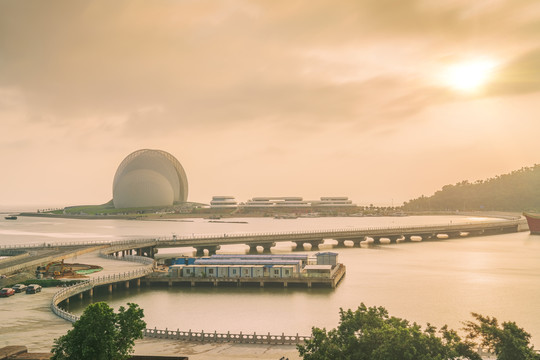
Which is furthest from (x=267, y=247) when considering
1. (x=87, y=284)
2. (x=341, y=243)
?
(x=87, y=284)

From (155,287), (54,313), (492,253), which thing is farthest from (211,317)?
(492,253)

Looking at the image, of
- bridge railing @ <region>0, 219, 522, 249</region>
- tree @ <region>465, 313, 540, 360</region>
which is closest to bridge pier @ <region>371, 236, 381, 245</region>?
bridge railing @ <region>0, 219, 522, 249</region>

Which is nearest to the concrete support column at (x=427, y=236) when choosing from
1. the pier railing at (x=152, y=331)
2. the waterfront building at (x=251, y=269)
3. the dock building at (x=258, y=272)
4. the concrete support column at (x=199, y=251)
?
the concrete support column at (x=199, y=251)

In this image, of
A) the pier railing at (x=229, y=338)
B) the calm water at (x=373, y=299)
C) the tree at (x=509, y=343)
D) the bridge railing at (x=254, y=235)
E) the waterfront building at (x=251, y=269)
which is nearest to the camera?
the tree at (x=509, y=343)

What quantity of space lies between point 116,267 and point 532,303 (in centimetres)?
4399

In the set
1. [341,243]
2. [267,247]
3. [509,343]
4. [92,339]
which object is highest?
[92,339]

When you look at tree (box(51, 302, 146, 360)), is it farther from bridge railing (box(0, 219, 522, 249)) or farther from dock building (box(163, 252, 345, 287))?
bridge railing (box(0, 219, 522, 249))

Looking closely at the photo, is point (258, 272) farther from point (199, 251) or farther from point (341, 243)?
point (341, 243)

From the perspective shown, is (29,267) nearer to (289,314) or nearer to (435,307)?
(289,314)

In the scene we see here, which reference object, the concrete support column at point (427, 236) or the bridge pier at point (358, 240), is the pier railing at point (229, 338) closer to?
the bridge pier at point (358, 240)

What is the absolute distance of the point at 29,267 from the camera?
56.3 metres

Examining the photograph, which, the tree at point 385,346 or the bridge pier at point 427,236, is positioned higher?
the tree at point 385,346

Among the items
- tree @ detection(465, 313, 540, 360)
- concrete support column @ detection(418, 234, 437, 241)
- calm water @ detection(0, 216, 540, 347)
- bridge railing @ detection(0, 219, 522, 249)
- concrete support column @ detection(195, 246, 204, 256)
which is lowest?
calm water @ detection(0, 216, 540, 347)

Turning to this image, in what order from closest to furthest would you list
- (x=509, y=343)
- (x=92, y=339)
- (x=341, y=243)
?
1. (x=92, y=339)
2. (x=509, y=343)
3. (x=341, y=243)
